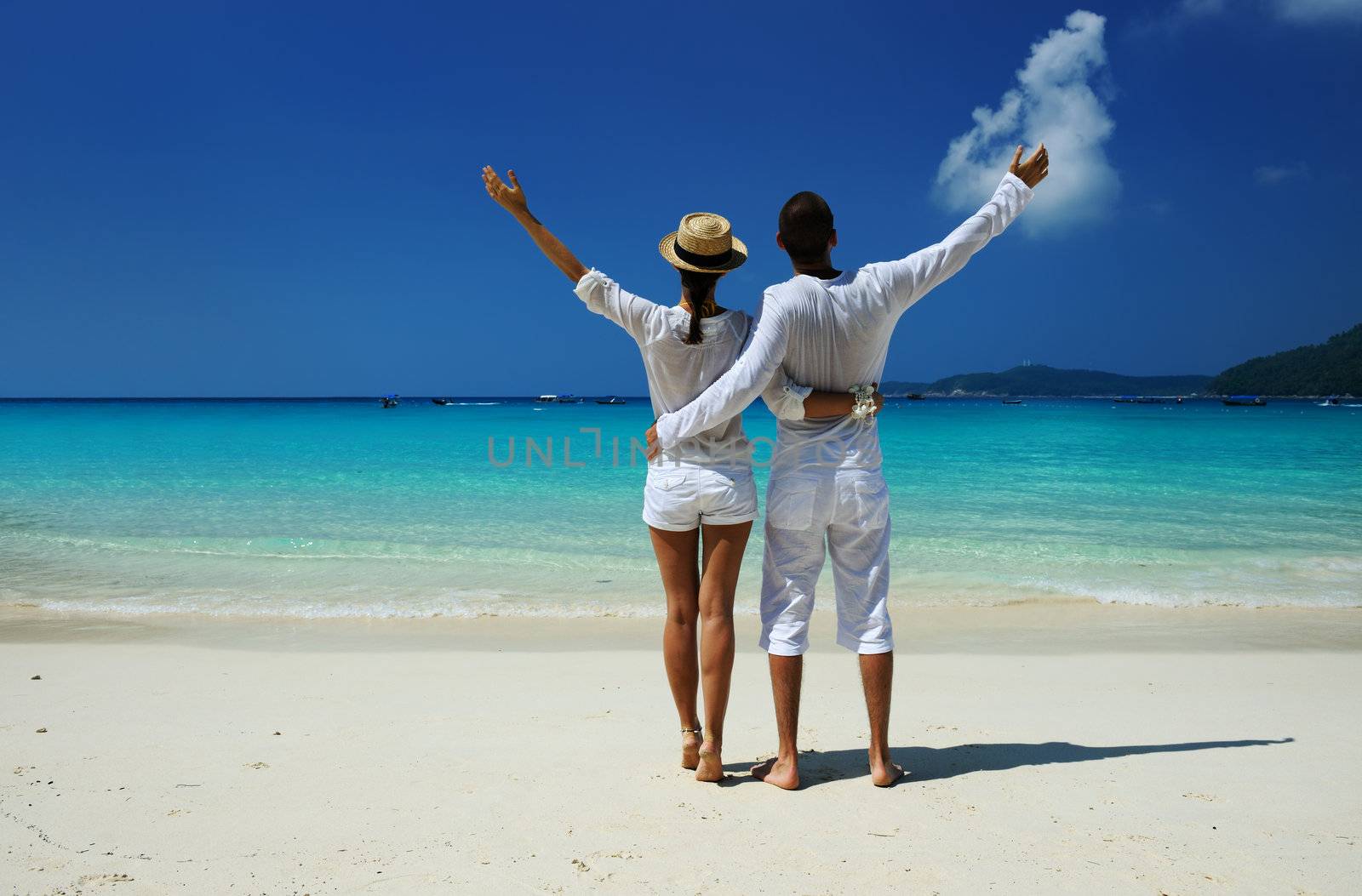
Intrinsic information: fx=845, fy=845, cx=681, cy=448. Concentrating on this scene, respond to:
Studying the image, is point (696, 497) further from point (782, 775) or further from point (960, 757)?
point (960, 757)

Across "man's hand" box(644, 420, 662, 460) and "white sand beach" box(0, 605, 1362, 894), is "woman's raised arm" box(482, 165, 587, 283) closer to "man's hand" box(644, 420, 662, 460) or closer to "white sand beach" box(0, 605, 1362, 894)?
"man's hand" box(644, 420, 662, 460)

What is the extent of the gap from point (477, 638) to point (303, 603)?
2.08 m

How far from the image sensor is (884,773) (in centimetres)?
313

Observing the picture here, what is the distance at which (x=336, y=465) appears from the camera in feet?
72.2

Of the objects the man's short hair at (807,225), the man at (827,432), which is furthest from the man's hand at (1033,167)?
the man's short hair at (807,225)

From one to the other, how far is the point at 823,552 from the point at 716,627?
491 millimetres

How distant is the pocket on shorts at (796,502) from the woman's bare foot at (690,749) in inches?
36.4

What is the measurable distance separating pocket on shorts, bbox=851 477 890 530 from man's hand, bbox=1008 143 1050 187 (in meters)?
1.27

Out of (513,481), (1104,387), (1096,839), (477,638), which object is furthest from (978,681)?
(1104,387)

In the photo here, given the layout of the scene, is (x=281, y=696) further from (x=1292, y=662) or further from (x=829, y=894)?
(x=1292, y=662)

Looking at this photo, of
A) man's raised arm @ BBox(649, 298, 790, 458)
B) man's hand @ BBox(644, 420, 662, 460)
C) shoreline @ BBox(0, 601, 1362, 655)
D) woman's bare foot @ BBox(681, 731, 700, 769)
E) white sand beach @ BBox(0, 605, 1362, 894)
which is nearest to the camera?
white sand beach @ BBox(0, 605, 1362, 894)

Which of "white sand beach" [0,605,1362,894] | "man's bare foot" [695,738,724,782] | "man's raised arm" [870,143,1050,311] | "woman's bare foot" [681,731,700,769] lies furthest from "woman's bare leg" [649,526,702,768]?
"man's raised arm" [870,143,1050,311]

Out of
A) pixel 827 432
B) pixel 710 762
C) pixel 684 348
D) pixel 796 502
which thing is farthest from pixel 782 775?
pixel 684 348

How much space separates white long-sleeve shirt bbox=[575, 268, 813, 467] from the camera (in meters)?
3.06
